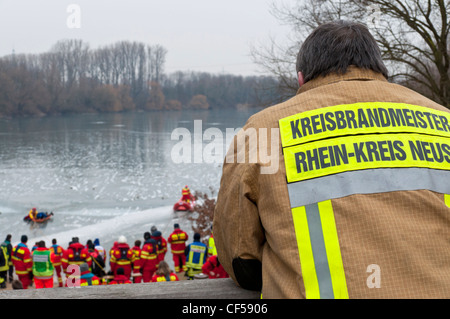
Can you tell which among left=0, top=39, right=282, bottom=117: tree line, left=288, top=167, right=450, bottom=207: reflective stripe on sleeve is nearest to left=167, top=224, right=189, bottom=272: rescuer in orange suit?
left=288, top=167, right=450, bottom=207: reflective stripe on sleeve

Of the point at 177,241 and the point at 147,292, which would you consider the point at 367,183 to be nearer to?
the point at 147,292

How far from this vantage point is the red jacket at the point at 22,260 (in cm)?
916

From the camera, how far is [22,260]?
362 inches

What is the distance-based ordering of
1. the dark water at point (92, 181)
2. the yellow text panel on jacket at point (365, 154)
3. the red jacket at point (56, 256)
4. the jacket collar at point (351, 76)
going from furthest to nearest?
the dark water at point (92, 181) < the red jacket at point (56, 256) < the jacket collar at point (351, 76) < the yellow text panel on jacket at point (365, 154)

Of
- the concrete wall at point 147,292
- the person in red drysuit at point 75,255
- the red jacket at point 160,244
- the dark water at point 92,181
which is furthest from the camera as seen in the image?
the dark water at point 92,181

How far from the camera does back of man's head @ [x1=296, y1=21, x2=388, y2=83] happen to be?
142 cm

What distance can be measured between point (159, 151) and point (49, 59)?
47.3 metres

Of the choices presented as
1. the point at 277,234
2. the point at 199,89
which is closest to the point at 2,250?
the point at 277,234

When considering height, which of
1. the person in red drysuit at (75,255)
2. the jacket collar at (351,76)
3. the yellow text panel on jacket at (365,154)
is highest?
the jacket collar at (351,76)

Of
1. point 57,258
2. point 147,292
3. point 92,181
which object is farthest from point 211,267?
point 92,181

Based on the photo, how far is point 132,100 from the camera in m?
85.2

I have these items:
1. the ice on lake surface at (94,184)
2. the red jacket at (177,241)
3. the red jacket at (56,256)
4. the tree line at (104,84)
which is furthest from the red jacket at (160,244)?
the tree line at (104,84)

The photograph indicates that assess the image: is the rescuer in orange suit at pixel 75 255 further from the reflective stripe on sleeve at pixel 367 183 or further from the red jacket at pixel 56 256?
the reflective stripe on sleeve at pixel 367 183

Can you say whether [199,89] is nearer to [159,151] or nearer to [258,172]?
[159,151]
